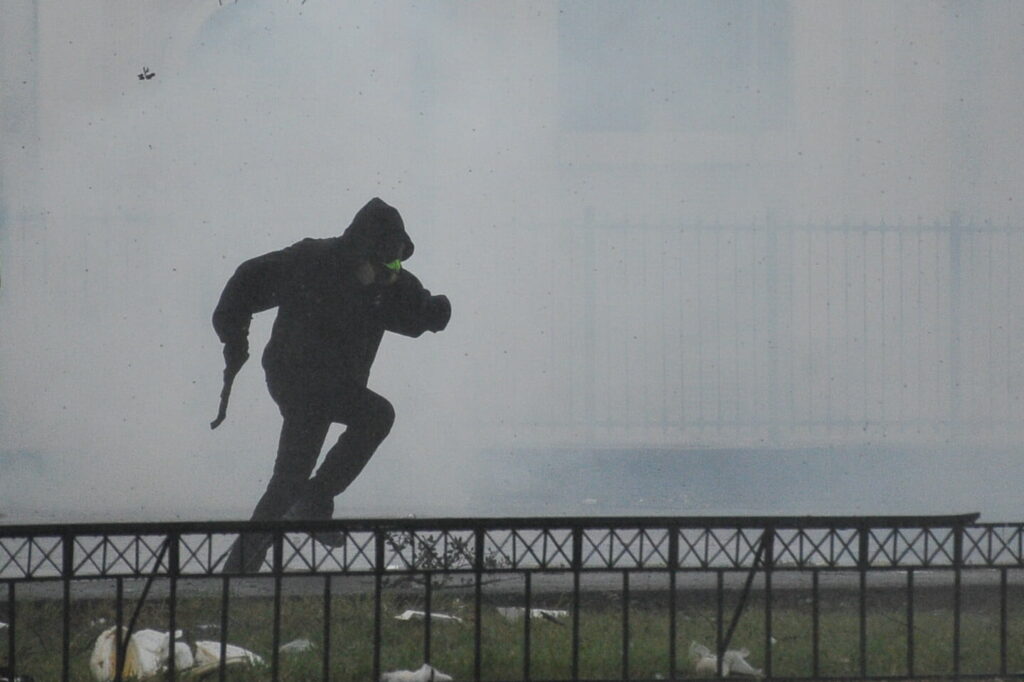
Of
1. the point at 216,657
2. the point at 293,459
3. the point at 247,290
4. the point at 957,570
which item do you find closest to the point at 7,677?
the point at 216,657

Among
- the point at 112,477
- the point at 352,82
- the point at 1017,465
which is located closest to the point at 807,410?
the point at 1017,465

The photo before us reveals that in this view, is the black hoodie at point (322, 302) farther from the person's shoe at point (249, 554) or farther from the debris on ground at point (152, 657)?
the debris on ground at point (152, 657)

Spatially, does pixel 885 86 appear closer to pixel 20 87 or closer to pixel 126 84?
pixel 126 84

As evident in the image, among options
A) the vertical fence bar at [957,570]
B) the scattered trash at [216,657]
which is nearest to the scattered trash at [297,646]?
the scattered trash at [216,657]

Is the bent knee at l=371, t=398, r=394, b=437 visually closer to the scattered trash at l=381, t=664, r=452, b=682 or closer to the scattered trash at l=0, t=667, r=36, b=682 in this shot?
the scattered trash at l=381, t=664, r=452, b=682

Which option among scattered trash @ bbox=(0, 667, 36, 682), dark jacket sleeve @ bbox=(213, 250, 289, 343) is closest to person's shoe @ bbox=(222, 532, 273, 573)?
dark jacket sleeve @ bbox=(213, 250, 289, 343)

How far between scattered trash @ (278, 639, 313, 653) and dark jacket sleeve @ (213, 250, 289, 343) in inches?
52.8

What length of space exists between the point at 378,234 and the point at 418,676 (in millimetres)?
1972

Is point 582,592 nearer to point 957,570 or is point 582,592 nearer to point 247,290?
point 957,570

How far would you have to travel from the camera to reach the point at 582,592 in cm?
578

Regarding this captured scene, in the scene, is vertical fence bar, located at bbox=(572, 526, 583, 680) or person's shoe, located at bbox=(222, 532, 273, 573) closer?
vertical fence bar, located at bbox=(572, 526, 583, 680)

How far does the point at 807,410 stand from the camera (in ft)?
19.8

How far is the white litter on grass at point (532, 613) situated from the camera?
5254 millimetres

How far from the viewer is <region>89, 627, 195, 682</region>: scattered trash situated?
4430mm
